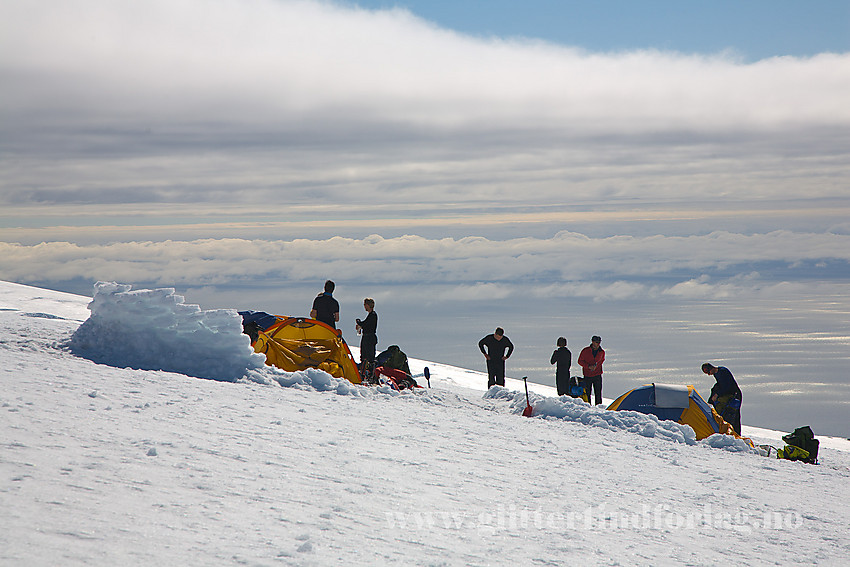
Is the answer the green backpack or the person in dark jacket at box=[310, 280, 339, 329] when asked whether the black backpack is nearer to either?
the green backpack

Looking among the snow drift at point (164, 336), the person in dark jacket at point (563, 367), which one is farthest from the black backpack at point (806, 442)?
the snow drift at point (164, 336)

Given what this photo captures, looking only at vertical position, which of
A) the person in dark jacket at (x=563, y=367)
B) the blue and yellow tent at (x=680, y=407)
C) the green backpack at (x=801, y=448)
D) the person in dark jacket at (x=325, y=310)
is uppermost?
the person in dark jacket at (x=325, y=310)

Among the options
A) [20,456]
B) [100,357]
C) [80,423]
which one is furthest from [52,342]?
[20,456]

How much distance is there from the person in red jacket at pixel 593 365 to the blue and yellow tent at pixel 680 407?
3.48 feet

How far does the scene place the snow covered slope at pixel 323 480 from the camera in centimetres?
441

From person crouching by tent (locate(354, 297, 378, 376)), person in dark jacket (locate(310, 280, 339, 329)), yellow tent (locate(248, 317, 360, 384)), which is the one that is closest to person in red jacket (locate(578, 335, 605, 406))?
person crouching by tent (locate(354, 297, 378, 376))

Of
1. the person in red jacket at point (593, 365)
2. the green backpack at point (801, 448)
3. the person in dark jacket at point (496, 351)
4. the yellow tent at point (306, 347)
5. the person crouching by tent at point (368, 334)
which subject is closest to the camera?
the green backpack at point (801, 448)

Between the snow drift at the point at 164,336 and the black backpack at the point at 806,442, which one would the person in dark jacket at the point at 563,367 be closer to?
the black backpack at the point at 806,442

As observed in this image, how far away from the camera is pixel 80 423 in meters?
6.32

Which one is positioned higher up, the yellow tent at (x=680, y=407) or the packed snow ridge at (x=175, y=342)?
the packed snow ridge at (x=175, y=342)

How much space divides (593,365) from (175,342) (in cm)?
897

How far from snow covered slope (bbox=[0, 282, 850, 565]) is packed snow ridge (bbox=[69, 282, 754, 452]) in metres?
0.05

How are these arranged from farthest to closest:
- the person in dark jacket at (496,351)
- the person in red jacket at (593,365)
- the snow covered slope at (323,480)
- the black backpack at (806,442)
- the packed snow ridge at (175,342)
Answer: the person in dark jacket at (496,351)
the person in red jacket at (593,365)
the black backpack at (806,442)
the packed snow ridge at (175,342)
the snow covered slope at (323,480)

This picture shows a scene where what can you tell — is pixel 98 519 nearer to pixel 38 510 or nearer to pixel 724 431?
pixel 38 510
